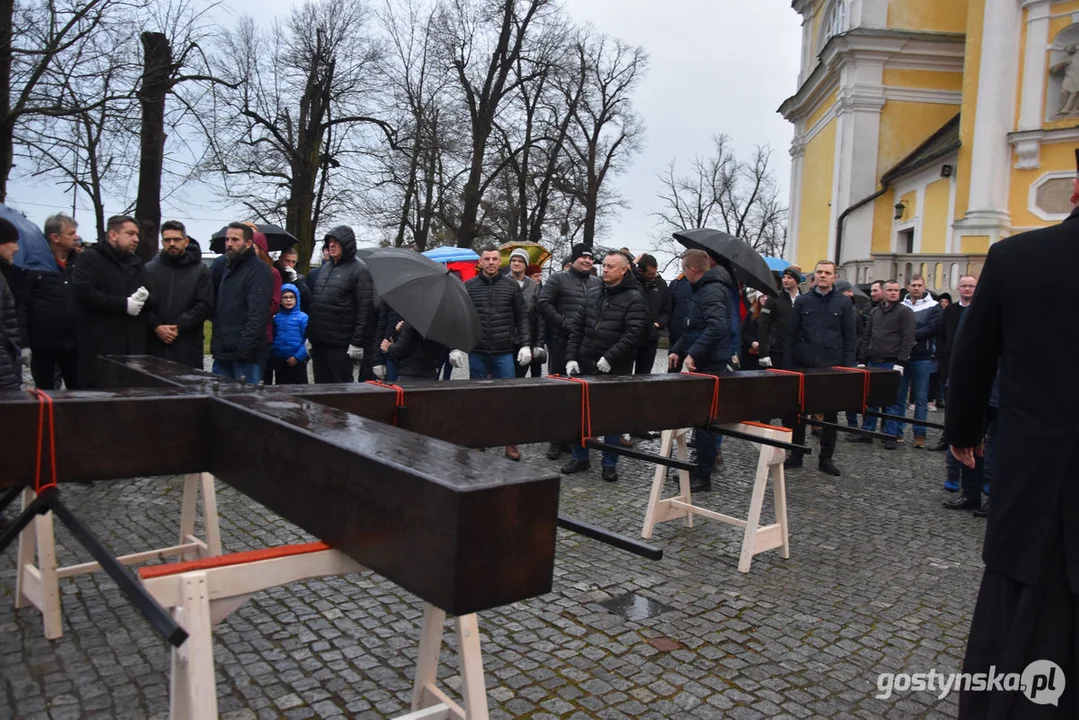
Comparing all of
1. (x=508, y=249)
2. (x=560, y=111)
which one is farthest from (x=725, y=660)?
(x=560, y=111)

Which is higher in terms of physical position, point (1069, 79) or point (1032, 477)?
point (1069, 79)

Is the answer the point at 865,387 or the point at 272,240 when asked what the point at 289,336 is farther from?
the point at 865,387

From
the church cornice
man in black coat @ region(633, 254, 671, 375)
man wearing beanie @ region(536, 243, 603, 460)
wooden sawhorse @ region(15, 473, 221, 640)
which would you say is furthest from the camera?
the church cornice

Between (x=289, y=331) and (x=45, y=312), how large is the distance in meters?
1.85

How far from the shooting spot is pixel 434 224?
2712 centimetres

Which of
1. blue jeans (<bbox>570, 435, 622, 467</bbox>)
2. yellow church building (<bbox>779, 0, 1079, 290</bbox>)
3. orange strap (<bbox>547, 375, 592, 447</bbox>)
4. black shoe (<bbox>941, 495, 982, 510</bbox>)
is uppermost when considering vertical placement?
yellow church building (<bbox>779, 0, 1079, 290</bbox>)

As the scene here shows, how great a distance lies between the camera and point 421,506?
180 cm

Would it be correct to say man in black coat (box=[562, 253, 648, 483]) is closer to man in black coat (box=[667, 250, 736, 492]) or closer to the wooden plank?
man in black coat (box=[667, 250, 736, 492])

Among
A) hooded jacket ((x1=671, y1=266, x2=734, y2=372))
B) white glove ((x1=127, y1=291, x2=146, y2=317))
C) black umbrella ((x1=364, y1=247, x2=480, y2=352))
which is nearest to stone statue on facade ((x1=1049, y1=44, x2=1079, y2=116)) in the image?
hooded jacket ((x1=671, y1=266, x2=734, y2=372))

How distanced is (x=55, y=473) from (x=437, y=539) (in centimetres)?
151

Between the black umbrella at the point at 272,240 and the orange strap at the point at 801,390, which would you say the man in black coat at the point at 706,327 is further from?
the black umbrella at the point at 272,240

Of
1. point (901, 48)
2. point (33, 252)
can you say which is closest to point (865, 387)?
point (33, 252)

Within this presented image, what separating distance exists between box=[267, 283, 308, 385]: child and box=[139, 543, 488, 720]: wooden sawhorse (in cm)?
544

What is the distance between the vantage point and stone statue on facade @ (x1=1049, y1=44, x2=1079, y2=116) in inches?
712
